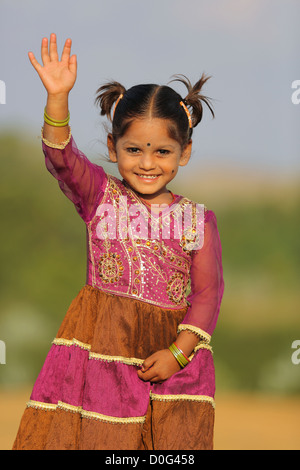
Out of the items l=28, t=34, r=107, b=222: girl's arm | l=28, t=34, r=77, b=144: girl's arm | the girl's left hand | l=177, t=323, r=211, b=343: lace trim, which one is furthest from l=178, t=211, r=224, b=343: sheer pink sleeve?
l=28, t=34, r=77, b=144: girl's arm

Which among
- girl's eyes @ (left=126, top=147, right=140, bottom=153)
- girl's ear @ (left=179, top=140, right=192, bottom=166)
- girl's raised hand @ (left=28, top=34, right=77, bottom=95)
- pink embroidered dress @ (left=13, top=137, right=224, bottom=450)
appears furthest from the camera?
girl's ear @ (left=179, top=140, right=192, bottom=166)

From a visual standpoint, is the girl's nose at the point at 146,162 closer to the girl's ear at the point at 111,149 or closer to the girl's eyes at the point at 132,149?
the girl's eyes at the point at 132,149

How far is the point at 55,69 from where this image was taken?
220 cm

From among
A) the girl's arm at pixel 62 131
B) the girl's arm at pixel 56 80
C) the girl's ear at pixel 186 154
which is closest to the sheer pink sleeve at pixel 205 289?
the girl's ear at pixel 186 154

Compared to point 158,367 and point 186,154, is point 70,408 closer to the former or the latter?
point 158,367

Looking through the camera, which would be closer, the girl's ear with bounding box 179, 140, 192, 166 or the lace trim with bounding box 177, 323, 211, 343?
the lace trim with bounding box 177, 323, 211, 343

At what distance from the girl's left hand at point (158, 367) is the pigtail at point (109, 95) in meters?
0.82

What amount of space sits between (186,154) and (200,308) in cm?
53

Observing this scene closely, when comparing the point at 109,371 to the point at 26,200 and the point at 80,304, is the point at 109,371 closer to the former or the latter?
the point at 80,304

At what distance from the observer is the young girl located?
2293mm

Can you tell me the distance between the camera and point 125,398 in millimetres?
2297

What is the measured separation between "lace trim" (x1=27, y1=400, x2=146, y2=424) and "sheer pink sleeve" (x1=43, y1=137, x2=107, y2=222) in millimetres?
600

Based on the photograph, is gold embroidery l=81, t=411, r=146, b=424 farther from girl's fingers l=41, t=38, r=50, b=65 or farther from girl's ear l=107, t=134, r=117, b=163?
girl's fingers l=41, t=38, r=50, b=65

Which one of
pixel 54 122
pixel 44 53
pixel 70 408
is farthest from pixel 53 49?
pixel 70 408
